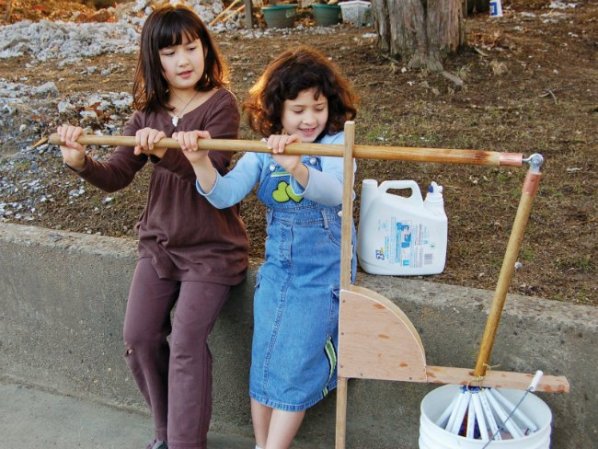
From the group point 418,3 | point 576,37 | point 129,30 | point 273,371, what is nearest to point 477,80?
point 418,3

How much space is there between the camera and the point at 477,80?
489cm

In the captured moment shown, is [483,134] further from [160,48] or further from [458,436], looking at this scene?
[458,436]

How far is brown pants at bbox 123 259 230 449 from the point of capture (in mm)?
2539

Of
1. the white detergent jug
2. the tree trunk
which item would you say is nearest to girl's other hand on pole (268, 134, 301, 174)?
the white detergent jug

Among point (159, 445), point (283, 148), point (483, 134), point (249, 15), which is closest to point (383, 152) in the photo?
point (283, 148)

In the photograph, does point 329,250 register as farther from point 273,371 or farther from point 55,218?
point 55,218

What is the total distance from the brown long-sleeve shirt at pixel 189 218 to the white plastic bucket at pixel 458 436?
31.6 inches

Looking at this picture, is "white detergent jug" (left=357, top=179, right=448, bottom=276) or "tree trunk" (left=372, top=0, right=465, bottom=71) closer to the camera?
"white detergent jug" (left=357, top=179, right=448, bottom=276)

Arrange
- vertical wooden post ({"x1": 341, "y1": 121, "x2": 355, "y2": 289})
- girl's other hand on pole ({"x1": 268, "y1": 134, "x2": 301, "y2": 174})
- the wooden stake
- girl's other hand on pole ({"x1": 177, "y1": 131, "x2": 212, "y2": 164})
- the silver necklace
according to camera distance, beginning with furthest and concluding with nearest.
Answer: the wooden stake < the silver necklace < girl's other hand on pole ({"x1": 177, "y1": 131, "x2": 212, "y2": 164}) < girl's other hand on pole ({"x1": 268, "y1": 134, "x2": 301, "y2": 174}) < vertical wooden post ({"x1": 341, "y1": 121, "x2": 355, "y2": 289})

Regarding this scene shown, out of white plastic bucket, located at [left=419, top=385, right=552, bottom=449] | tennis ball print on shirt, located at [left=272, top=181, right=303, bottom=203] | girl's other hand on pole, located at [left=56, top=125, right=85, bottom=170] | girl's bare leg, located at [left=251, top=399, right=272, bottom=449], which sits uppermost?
girl's other hand on pole, located at [left=56, top=125, right=85, bottom=170]

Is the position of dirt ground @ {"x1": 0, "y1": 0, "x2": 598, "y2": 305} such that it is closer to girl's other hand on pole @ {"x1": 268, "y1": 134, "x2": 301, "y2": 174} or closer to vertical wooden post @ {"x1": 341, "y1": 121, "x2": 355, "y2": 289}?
vertical wooden post @ {"x1": 341, "y1": 121, "x2": 355, "y2": 289}

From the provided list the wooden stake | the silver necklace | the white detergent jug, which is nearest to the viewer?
the white detergent jug

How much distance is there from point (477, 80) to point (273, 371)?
3.02m

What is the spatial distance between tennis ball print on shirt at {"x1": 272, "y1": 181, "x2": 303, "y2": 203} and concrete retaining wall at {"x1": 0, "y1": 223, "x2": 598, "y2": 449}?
1.08 ft
